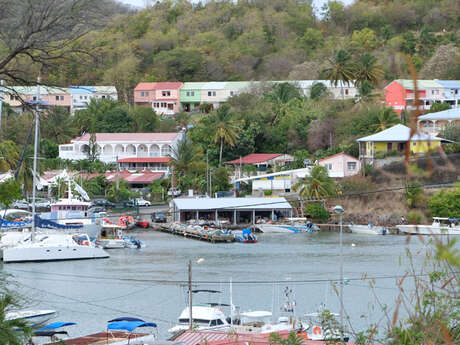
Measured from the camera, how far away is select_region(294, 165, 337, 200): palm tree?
42000 mm

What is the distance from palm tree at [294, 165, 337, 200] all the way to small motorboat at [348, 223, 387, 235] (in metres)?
2.80

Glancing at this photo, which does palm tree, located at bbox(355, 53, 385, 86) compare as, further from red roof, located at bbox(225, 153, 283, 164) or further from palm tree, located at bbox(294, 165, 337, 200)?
palm tree, located at bbox(294, 165, 337, 200)

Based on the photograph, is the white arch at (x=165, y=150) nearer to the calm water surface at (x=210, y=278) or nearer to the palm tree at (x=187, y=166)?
the palm tree at (x=187, y=166)

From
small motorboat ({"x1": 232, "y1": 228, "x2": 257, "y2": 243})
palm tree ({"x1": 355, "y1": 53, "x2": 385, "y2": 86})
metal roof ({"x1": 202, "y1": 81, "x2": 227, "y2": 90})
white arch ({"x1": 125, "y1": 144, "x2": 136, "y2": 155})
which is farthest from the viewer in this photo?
metal roof ({"x1": 202, "y1": 81, "x2": 227, "y2": 90})

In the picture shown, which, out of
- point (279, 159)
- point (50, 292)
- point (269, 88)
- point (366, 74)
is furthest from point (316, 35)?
point (50, 292)

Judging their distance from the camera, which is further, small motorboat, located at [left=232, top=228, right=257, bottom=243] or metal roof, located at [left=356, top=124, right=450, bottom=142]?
metal roof, located at [left=356, top=124, right=450, bottom=142]

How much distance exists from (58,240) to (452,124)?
23.3m

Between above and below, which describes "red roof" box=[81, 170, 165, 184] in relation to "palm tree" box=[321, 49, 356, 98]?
below

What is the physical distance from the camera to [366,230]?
39.2 meters

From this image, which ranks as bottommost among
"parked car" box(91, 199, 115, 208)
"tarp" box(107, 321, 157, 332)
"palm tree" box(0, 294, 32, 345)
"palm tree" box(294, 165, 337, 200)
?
"tarp" box(107, 321, 157, 332)

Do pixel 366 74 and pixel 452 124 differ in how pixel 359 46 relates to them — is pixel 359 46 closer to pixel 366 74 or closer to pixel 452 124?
pixel 366 74

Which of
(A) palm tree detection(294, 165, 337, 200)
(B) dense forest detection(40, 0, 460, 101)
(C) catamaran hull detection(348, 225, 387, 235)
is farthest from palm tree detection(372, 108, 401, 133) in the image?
(B) dense forest detection(40, 0, 460, 101)

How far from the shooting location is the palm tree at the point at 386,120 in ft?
160

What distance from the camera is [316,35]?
80.4 meters
